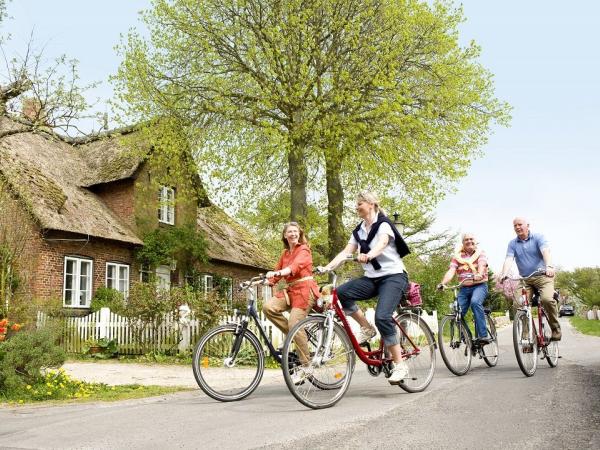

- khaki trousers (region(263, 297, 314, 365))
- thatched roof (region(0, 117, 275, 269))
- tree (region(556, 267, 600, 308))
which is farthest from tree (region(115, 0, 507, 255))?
tree (region(556, 267, 600, 308))

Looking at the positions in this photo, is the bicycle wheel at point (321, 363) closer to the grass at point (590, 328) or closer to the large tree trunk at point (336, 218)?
the large tree trunk at point (336, 218)

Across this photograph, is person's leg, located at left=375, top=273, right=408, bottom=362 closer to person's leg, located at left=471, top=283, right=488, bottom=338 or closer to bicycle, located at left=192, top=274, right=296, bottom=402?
bicycle, located at left=192, top=274, right=296, bottom=402

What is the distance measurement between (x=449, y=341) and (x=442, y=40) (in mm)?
13189

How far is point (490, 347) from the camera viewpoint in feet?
29.8

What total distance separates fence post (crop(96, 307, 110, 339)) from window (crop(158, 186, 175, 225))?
23.5 ft

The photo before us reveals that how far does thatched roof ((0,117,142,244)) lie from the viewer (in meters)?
18.0

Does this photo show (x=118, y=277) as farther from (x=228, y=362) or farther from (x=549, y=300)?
(x=549, y=300)

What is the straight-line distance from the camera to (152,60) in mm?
20141

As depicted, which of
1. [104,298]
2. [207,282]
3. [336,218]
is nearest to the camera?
[104,298]

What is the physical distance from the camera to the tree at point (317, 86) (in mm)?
18109

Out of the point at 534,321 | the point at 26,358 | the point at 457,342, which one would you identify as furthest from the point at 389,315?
the point at 26,358

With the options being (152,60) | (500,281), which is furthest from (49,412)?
(152,60)

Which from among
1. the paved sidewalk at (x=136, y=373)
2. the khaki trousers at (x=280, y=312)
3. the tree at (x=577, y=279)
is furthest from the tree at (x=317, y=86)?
the tree at (x=577, y=279)

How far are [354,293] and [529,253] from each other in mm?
3666
